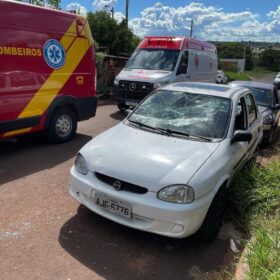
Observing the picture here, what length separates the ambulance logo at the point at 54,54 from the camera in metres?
6.48

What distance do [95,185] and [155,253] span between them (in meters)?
0.96

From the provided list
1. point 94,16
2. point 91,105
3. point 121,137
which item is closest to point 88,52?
point 91,105

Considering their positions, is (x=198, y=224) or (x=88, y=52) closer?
(x=198, y=224)

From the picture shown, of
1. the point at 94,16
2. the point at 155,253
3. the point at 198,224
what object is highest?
the point at 94,16

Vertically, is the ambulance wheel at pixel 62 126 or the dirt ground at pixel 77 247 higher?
the ambulance wheel at pixel 62 126

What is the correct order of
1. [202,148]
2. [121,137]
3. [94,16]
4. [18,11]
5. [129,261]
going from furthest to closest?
[94,16], [18,11], [121,137], [202,148], [129,261]

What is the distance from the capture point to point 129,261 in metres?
3.49

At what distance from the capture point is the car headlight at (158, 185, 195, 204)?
3402 millimetres

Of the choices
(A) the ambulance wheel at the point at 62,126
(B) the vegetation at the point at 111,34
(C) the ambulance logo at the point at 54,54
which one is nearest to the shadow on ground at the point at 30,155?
(A) the ambulance wheel at the point at 62,126

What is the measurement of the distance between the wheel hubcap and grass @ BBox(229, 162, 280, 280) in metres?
3.88

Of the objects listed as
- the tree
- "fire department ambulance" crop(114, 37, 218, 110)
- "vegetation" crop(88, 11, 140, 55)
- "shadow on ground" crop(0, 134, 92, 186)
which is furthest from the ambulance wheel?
the tree

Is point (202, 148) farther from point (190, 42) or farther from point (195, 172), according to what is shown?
point (190, 42)

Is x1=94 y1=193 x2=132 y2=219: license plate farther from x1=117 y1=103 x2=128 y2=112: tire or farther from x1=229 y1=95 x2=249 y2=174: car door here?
x1=117 y1=103 x2=128 y2=112: tire

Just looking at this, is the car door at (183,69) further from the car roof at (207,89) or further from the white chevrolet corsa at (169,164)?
the white chevrolet corsa at (169,164)
